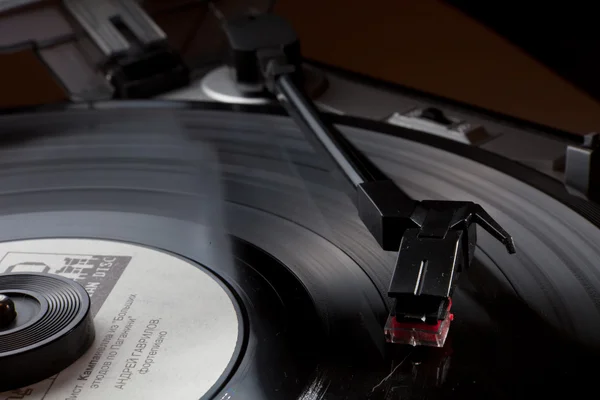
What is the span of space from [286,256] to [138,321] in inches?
4.9

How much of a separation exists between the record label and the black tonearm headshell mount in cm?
12

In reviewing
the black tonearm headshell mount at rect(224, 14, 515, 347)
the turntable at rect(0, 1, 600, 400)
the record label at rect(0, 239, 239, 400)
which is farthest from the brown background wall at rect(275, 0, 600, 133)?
the record label at rect(0, 239, 239, 400)

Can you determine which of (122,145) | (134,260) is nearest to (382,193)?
(134,260)

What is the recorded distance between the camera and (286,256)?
72 cm

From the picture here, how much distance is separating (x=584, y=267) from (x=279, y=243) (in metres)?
0.23

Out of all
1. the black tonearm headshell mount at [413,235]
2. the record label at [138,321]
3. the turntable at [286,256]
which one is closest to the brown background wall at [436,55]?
the turntable at [286,256]

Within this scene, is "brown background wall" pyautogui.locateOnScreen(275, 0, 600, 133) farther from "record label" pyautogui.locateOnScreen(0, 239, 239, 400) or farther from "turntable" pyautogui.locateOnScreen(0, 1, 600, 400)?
"record label" pyautogui.locateOnScreen(0, 239, 239, 400)

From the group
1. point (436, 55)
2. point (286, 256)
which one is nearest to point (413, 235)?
point (286, 256)

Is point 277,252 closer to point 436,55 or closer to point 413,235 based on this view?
point 413,235

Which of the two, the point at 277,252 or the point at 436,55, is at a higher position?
the point at 277,252

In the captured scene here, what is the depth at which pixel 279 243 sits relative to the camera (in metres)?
0.74

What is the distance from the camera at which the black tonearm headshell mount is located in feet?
1.94

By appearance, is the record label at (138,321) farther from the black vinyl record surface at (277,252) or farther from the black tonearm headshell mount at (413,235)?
the black tonearm headshell mount at (413,235)

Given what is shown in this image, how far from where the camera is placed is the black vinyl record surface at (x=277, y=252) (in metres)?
0.59
